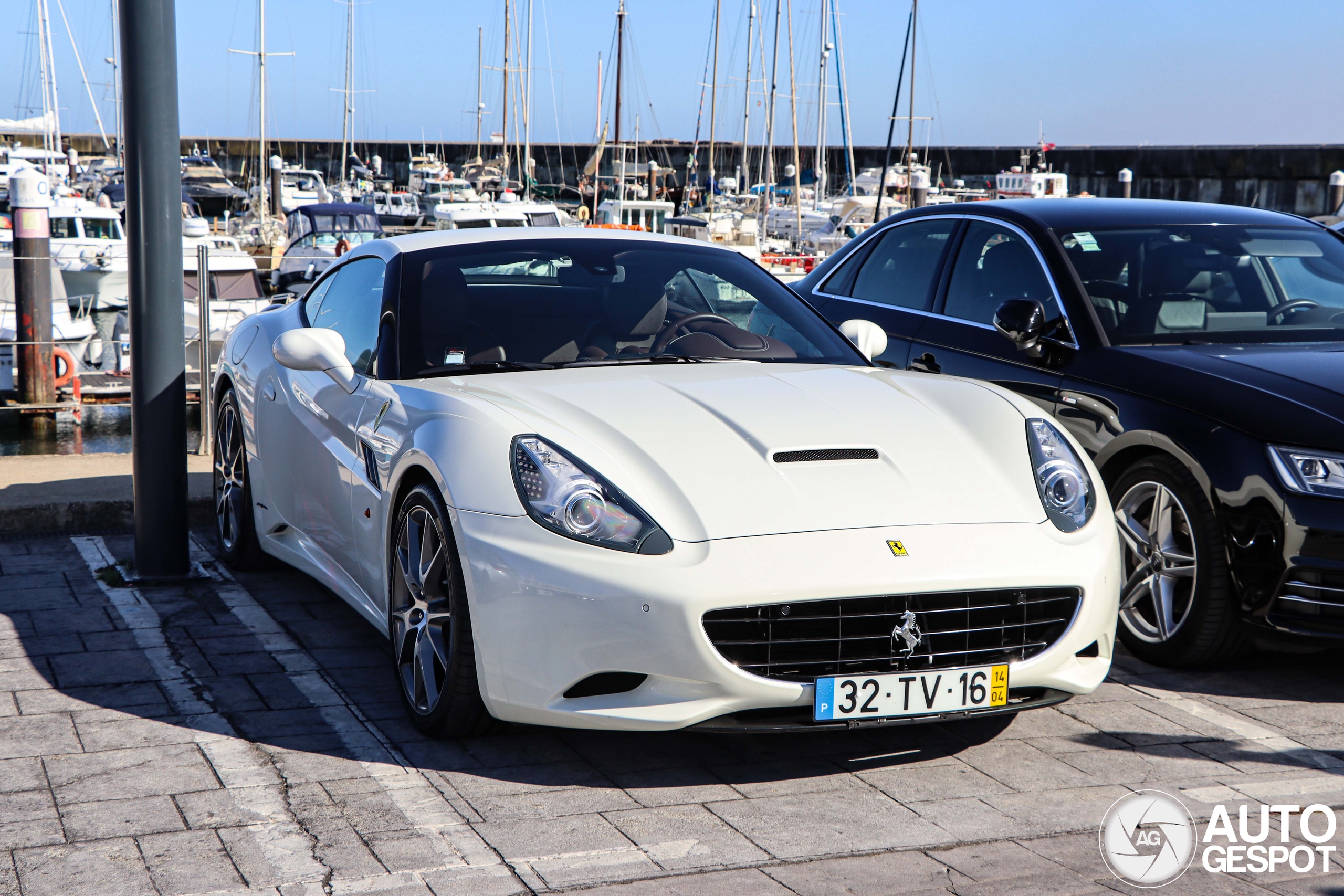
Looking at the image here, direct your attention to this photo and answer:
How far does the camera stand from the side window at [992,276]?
5.45 m

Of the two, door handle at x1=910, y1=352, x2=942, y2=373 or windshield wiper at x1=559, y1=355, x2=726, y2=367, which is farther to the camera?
door handle at x1=910, y1=352, x2=942, y2=373

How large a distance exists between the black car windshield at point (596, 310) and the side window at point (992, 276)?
1100mm

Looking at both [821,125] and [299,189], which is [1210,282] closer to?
[821,125]

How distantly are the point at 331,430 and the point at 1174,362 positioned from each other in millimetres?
2889

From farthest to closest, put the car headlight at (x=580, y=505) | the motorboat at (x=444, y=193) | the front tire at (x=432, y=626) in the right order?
the motorboat at (x=444, y=193)
the front tire at (x=432, y=626)
the car headlight at (x=580, y=505)

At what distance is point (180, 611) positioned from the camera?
5.09m

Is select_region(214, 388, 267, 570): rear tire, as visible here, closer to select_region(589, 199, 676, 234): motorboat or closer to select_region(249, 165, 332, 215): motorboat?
select_region(589, 199, 676, 234): motorboat

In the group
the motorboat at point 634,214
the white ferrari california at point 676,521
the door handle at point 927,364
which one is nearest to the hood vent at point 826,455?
the white ferrari california at point 676,521

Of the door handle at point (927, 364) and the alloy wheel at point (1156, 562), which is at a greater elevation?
the door handle at point (927, 364)

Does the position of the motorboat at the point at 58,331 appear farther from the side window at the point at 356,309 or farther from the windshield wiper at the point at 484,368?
the windshield wiper at the point at 484,368

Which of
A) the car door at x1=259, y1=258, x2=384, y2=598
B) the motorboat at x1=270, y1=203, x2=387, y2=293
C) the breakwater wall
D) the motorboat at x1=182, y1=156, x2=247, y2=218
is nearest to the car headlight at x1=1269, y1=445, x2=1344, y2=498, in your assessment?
the car door at x1=259, y1=258, x2=384, y2=598

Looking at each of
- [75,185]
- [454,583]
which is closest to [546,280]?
[454,583]

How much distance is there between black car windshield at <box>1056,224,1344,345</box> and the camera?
511 cm

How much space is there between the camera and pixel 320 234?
93.5ft
